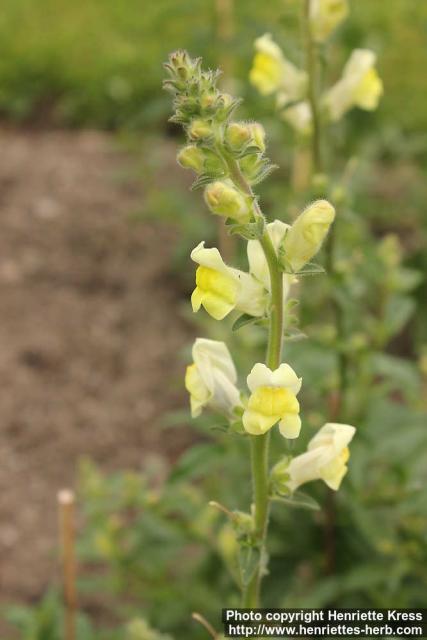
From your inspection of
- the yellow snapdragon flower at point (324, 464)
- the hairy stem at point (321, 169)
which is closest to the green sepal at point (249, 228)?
the yellow snapdragon flower at point (324, 464)

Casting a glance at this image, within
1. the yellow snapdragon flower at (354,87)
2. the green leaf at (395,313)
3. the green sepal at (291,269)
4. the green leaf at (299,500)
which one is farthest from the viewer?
the green leaf at (395,313)

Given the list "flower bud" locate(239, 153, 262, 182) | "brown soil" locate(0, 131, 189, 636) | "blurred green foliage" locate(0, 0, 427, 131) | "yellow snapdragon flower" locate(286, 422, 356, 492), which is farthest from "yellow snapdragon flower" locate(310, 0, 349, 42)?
"blurred green foliage" locate(0, 0, 427, 131)

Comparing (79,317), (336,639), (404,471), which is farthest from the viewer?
(79,317)

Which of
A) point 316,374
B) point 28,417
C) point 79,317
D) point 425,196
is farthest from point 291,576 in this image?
point 425,196

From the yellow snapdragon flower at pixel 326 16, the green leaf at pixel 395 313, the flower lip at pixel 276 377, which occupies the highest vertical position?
the yellow snapdragon flower at pixel 326 16

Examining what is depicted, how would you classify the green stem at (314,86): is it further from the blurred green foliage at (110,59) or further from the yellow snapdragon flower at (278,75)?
the blurred green foliage at (110,59)

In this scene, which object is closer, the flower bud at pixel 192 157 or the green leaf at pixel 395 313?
the flower bud at pixel 192 157

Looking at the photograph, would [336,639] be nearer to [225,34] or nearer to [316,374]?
[316,374]

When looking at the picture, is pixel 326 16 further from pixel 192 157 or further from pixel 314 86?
pixel 192 157
